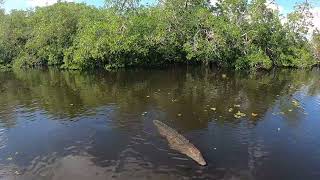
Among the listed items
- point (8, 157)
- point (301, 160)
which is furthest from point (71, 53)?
point (301, 160)

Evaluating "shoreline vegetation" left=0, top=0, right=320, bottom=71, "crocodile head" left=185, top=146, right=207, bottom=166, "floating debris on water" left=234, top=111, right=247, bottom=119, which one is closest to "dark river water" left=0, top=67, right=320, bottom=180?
"floating debris on water" left=234, top=111, right=247, bottom=119

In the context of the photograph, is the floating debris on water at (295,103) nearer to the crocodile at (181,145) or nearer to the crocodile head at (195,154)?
the crocodile at (181,145)

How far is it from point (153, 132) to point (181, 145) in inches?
132

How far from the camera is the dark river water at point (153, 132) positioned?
55.1 ft

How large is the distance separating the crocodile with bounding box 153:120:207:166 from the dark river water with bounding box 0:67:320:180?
0.32m

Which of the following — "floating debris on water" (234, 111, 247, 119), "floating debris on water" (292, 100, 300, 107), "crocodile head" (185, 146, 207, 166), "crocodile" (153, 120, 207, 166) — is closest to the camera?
"crocodile head" (185, 146, 207, 166)

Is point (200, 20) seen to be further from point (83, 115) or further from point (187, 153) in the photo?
point (187, 153)

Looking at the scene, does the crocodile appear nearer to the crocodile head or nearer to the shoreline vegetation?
the crocodile head

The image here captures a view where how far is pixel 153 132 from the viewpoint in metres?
21.9

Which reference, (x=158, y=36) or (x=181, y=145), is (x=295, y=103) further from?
(x=158, y=36)

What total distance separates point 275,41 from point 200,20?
55.7 feet

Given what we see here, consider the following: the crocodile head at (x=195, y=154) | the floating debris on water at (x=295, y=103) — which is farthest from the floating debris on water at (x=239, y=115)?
the crocodile head at (x=195, y=154)

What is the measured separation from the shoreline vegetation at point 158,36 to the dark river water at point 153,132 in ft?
55.2

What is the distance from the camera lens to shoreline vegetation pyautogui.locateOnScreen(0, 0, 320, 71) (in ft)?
178
